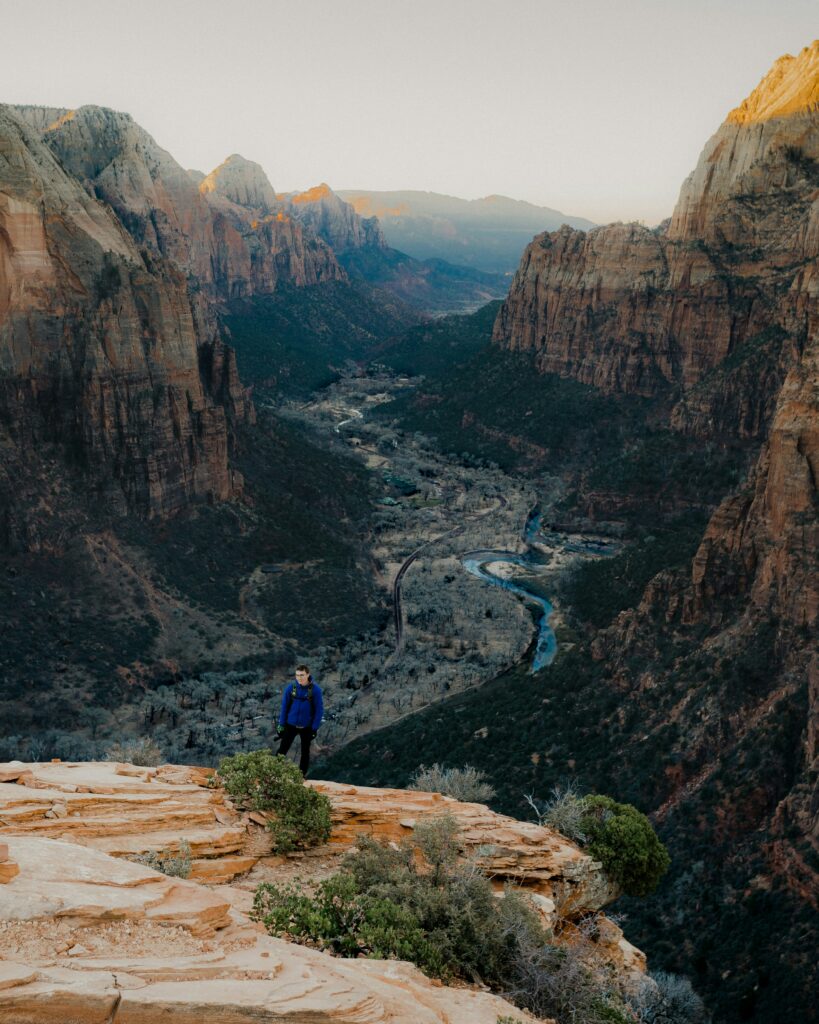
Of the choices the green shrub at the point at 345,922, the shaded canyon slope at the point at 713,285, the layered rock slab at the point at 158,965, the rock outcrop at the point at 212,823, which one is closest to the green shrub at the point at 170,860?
the rock outcrop at the point at 212,823

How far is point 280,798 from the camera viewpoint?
64.1 feet

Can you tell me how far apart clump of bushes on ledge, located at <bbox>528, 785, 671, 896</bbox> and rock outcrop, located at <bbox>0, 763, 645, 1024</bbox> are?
146 centimetres

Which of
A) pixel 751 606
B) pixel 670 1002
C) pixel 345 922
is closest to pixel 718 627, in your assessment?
pixel 751 606

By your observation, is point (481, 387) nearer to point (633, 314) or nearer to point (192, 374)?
point (633, 314)

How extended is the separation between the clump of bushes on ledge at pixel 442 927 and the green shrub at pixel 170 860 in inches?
59.4

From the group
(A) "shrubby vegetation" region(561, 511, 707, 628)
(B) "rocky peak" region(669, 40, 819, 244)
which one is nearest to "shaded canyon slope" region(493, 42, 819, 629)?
(B) "rocky peak" region(669, 40, 819, 244)

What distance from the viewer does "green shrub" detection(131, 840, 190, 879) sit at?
1608 cm

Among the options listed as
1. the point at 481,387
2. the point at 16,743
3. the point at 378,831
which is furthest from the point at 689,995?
the point at 481,387

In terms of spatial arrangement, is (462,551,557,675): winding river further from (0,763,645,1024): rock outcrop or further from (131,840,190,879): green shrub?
(131,840,190,879): green shrub

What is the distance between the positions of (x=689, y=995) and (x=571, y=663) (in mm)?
29974

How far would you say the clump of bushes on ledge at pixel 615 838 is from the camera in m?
23.1

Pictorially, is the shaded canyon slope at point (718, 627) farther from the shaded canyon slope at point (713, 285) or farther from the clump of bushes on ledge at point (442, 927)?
the clump of bushes on ledge at point (442, 927)

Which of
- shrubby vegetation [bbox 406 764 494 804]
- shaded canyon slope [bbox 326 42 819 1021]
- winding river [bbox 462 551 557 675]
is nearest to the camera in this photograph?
shrubby vegetation [bbox 406 764 494 804]

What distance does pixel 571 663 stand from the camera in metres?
56.2
